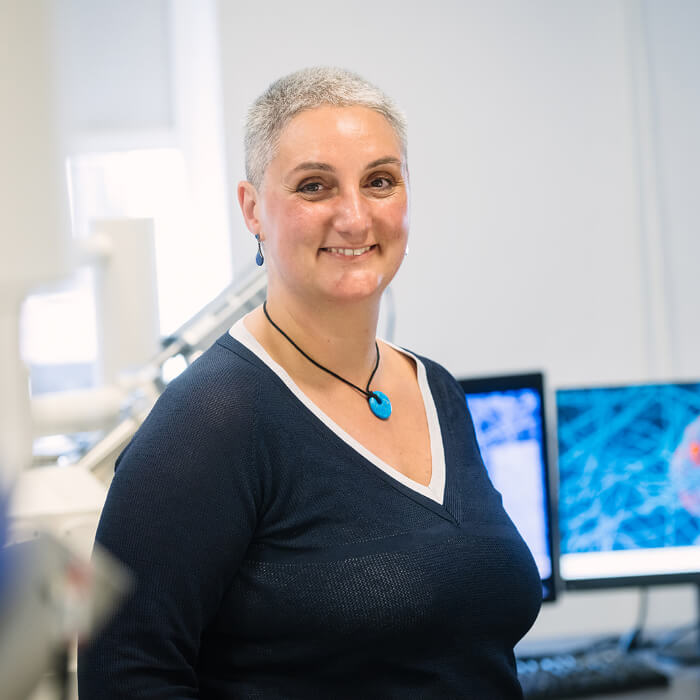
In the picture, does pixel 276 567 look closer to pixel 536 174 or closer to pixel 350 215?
pixel 350 215

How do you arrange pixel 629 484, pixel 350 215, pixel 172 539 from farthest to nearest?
pixel 629 484 < pixel 350 215 < pixel 172 539

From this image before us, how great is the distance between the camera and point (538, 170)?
6.44 feet

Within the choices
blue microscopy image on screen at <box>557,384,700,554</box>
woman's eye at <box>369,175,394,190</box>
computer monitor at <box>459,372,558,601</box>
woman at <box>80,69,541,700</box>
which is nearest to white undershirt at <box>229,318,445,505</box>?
woman at <box>80,69,541,700</box>

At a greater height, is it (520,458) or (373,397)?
(373,397)

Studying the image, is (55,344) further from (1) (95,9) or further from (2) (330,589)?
(2) (330,589)

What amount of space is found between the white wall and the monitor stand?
0.20 meters

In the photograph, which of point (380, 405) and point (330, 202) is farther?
point (380, 405)

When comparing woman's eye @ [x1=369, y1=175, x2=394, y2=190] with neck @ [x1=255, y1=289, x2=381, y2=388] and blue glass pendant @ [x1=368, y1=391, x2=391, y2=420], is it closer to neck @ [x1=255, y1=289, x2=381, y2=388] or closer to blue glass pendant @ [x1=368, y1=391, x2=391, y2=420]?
neck @ [x1=255, y1=289, x2=381, y2=388]

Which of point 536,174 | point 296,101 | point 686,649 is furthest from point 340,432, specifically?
point 536,174

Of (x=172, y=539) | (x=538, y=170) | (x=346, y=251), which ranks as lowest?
(x=172, y=539)

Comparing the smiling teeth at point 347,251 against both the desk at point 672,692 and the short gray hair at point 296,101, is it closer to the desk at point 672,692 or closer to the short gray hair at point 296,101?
the short gray hair at point 296,101

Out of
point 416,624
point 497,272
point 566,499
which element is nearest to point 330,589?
point 416,624

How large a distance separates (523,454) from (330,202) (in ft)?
2.64

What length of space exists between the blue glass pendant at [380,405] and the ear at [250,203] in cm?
25
